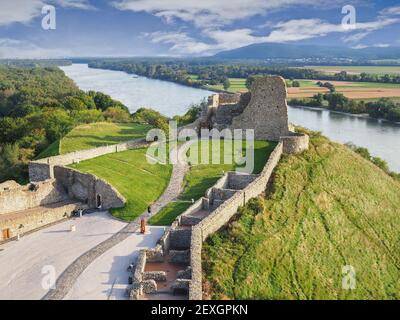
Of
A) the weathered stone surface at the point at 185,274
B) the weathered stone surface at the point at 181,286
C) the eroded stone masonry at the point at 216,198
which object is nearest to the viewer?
the weathered stone surface at the point at 181,286

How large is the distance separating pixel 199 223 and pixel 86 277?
543 cm

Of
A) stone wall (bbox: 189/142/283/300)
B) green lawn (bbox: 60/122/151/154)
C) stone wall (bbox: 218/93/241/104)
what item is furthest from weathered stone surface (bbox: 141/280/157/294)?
stone wall (bbox: 218/93/241/104)

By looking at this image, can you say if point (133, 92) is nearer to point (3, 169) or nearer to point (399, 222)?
point (3, 169)

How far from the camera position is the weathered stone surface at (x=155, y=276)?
61.4ft

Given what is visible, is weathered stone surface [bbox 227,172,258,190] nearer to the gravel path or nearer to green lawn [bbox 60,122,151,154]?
the gravel path

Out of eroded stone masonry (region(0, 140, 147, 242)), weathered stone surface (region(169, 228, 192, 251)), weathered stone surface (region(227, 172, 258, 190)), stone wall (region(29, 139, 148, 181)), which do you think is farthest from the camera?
stone wall (region(29, 139, 148, 181))

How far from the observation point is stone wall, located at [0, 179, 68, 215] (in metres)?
26.5

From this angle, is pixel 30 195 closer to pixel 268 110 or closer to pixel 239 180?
pixel 239 180

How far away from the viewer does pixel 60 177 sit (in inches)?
1168

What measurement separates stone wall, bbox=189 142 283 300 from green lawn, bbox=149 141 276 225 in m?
1.37

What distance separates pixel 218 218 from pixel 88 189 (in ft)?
29.0

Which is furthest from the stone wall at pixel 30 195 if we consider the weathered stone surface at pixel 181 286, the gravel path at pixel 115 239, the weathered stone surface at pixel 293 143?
the weathered stone surface at pixel 293 143

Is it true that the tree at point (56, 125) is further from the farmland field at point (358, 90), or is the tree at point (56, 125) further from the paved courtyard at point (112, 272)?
the farmland field at point (358, 90)

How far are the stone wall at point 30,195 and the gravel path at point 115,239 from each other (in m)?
6.26
